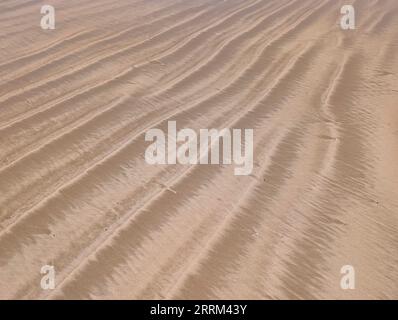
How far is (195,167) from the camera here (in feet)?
10.6

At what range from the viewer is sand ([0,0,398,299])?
239 centimetres

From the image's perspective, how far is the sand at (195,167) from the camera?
239cm

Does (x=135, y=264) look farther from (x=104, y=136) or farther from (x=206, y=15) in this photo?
(x=206, y=15)

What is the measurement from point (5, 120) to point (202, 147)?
1277 mm

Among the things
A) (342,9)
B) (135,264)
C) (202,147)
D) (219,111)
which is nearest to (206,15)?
(342,9)

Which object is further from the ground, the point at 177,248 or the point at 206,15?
the point at 206,15

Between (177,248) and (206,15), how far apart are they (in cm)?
444

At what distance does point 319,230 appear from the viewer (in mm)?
2715

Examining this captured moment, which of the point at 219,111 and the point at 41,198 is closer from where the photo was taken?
the point at 41,198

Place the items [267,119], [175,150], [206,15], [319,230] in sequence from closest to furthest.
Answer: [319,230] < [175,150] < [267,119] < [206,15]
